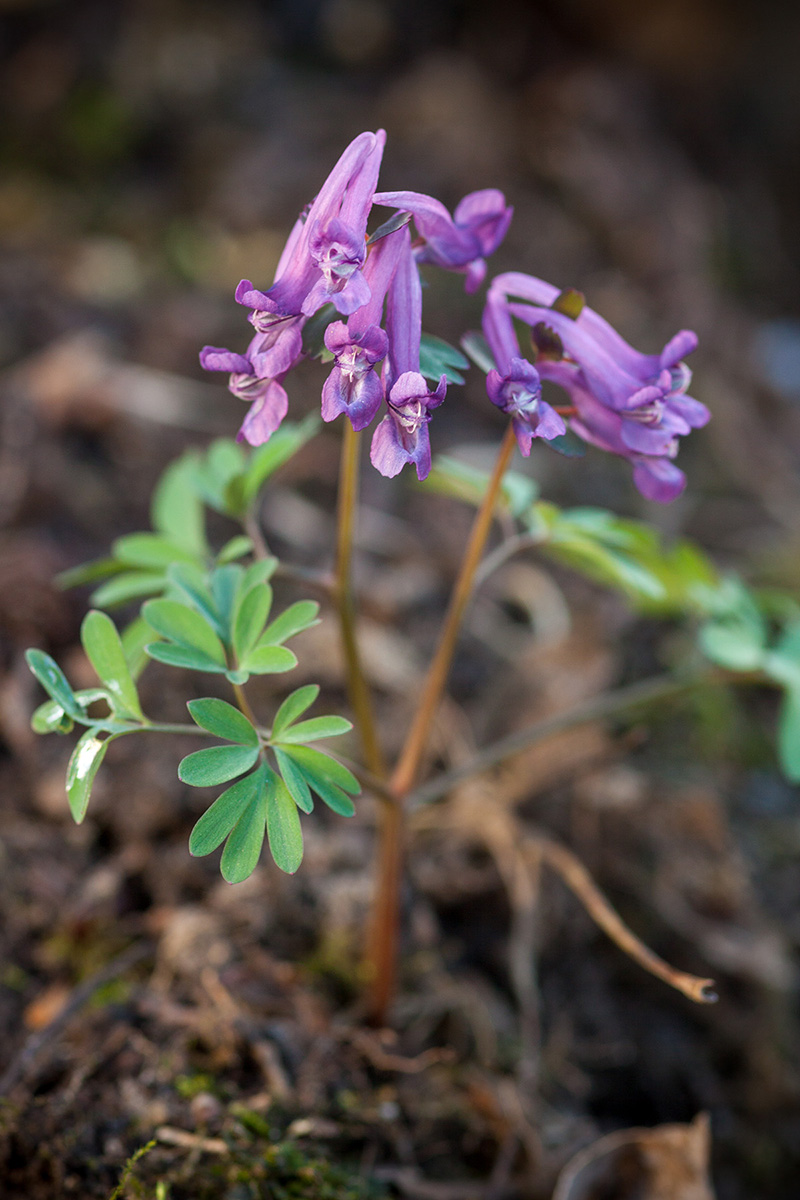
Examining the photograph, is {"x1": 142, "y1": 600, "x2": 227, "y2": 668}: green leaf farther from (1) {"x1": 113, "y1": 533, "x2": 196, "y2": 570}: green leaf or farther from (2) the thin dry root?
(2) the thin dry root

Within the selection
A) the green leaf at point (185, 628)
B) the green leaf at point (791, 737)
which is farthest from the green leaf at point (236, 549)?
the green leaf at point (791, 737)

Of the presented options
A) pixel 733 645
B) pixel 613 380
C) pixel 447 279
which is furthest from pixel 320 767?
pixel 447 279

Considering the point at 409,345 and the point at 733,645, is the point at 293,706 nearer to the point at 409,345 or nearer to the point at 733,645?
the point at 409,345

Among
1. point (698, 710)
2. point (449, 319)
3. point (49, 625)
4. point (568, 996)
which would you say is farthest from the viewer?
point (449, 319)

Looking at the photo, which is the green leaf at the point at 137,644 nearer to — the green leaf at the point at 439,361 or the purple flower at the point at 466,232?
the green leaf at the point at 439,361

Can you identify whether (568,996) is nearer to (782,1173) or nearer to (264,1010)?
(782,1173)

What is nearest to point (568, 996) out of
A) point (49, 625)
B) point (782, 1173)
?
point (782, 1173)
